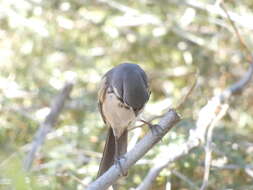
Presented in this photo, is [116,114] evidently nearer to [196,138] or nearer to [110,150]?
[110,150]

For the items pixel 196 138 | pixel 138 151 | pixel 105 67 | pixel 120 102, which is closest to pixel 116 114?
pixel 120 102

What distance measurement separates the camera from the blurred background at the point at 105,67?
469 centimetres

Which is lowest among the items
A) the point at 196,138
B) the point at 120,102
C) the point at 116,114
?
the point at 196,138

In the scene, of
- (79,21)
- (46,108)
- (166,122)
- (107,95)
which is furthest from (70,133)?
(166,122)

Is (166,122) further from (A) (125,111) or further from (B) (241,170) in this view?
(B) (241,170)

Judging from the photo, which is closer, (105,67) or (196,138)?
(196,138)

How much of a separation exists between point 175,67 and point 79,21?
5.10 feet

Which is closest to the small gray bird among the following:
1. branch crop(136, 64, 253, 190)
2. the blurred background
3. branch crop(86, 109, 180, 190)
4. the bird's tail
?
the bird's tail

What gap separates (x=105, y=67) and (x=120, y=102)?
9.83 feet

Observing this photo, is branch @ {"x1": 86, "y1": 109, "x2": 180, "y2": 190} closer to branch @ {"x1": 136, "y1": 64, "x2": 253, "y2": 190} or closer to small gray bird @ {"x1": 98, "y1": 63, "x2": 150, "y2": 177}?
small gray bird @ {"x1": 98, "y1": 63, "x2": 150, "y2": 177}

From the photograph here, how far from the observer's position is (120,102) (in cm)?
338

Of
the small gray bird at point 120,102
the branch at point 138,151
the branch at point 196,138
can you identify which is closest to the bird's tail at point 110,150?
the small gray bird at point 120,102

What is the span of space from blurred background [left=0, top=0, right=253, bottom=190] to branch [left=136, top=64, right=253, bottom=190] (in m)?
0.40

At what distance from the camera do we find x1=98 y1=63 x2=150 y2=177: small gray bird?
3096 mm
